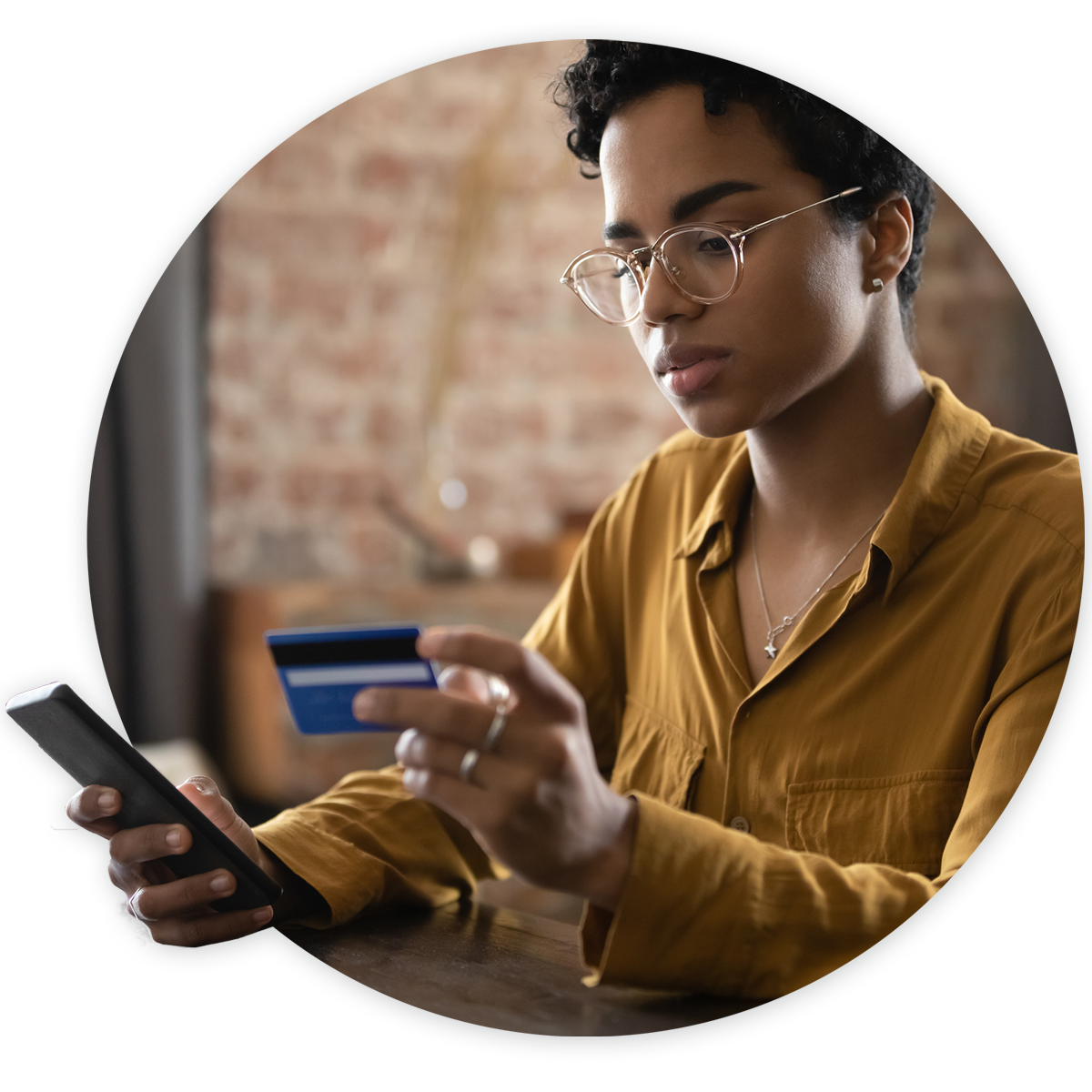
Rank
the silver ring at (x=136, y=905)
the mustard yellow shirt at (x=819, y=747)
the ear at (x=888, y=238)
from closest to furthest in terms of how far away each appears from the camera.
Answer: the mustard yellow shirt at (x=819, y=747) → the silver ring at (x=136, y=905) → the ear at (x=888, y=238)

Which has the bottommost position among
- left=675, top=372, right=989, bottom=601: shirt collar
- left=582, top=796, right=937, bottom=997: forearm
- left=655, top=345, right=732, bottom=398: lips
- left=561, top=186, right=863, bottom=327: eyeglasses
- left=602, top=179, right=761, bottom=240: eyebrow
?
left=582, top=796, right=937, bottom=997: forearm

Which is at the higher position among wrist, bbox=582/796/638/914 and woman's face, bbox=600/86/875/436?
woman's face, bbox=600/86/875/436

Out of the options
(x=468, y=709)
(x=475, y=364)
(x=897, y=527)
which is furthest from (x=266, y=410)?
(x=468, y=709)

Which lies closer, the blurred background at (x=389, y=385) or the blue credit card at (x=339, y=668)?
the blue credit card at (x=339, y=668)

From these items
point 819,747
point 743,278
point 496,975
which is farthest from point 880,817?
point 743,278

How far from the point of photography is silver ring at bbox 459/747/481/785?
0.60 meters

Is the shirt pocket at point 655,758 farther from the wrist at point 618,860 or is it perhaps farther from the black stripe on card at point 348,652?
the black stripe on card at point 348,652

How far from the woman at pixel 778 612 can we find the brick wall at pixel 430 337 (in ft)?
4.94

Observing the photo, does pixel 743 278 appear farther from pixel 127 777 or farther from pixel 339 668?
pixel 127 777

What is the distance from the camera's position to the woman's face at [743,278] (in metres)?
→ 0.88

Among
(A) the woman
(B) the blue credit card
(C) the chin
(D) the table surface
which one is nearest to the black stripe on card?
(B) the blue credit card

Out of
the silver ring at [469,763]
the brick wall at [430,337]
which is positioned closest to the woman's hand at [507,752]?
the silver ring at [469,763]

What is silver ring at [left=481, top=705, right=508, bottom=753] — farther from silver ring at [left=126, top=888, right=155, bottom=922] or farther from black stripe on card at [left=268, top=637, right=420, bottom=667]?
silver ring at [left=126, top=888, right=155, bottom=922]

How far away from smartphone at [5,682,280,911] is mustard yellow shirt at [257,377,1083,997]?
0.06 m
